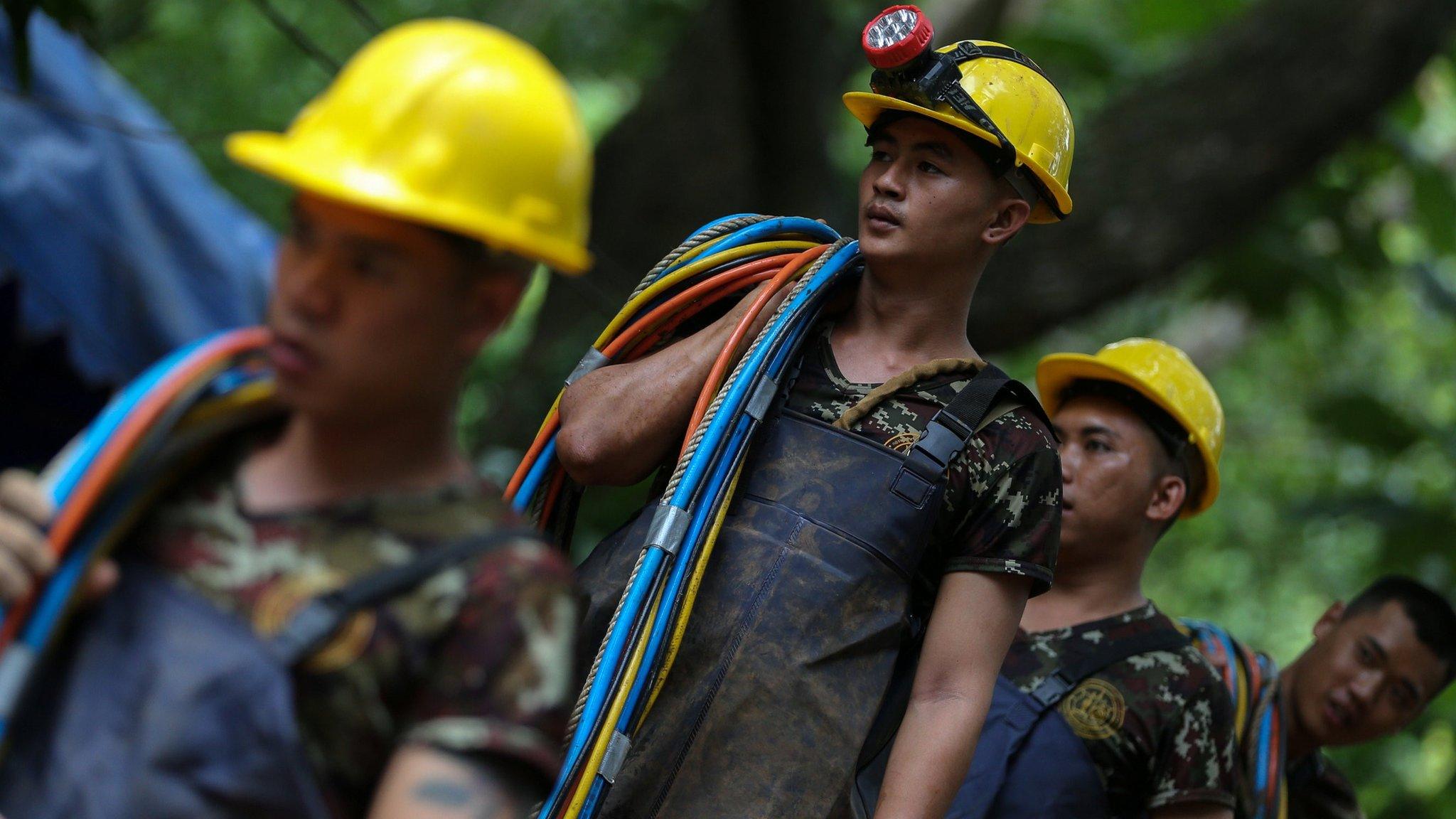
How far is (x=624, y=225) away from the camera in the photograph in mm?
6609

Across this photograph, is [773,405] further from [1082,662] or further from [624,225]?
[624,225]

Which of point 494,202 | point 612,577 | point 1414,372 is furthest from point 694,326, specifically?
point 1414,372

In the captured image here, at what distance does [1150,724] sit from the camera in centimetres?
349

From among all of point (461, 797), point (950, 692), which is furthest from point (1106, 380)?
point (461, 797)

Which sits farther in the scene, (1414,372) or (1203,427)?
(1414,372)

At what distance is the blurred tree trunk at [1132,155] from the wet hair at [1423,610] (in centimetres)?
210

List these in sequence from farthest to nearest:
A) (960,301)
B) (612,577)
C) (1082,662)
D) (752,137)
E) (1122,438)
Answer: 1. (752,137)
2. (1122,438)
3. (1082,662)
4. (960,301)
5. (612,577)

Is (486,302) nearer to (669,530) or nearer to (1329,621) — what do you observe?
(669,530)

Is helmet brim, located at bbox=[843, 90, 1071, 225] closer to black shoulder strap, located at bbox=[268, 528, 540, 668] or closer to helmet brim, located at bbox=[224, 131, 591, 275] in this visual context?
helmet brim, located at bbox=[224, 131, 591, 275]

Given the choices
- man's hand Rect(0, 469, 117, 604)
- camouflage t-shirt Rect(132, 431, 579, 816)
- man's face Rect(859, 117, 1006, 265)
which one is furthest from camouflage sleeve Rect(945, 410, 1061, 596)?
man's hand Rect(0, 469, 117, 604)

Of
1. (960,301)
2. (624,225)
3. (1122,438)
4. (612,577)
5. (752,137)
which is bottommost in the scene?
(612,577)

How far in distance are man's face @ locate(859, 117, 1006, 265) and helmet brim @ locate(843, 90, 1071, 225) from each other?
0.04m

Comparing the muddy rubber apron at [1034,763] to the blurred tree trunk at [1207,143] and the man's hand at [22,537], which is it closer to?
the man's hand at [22,537]

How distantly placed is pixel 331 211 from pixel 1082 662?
87.9 inches
